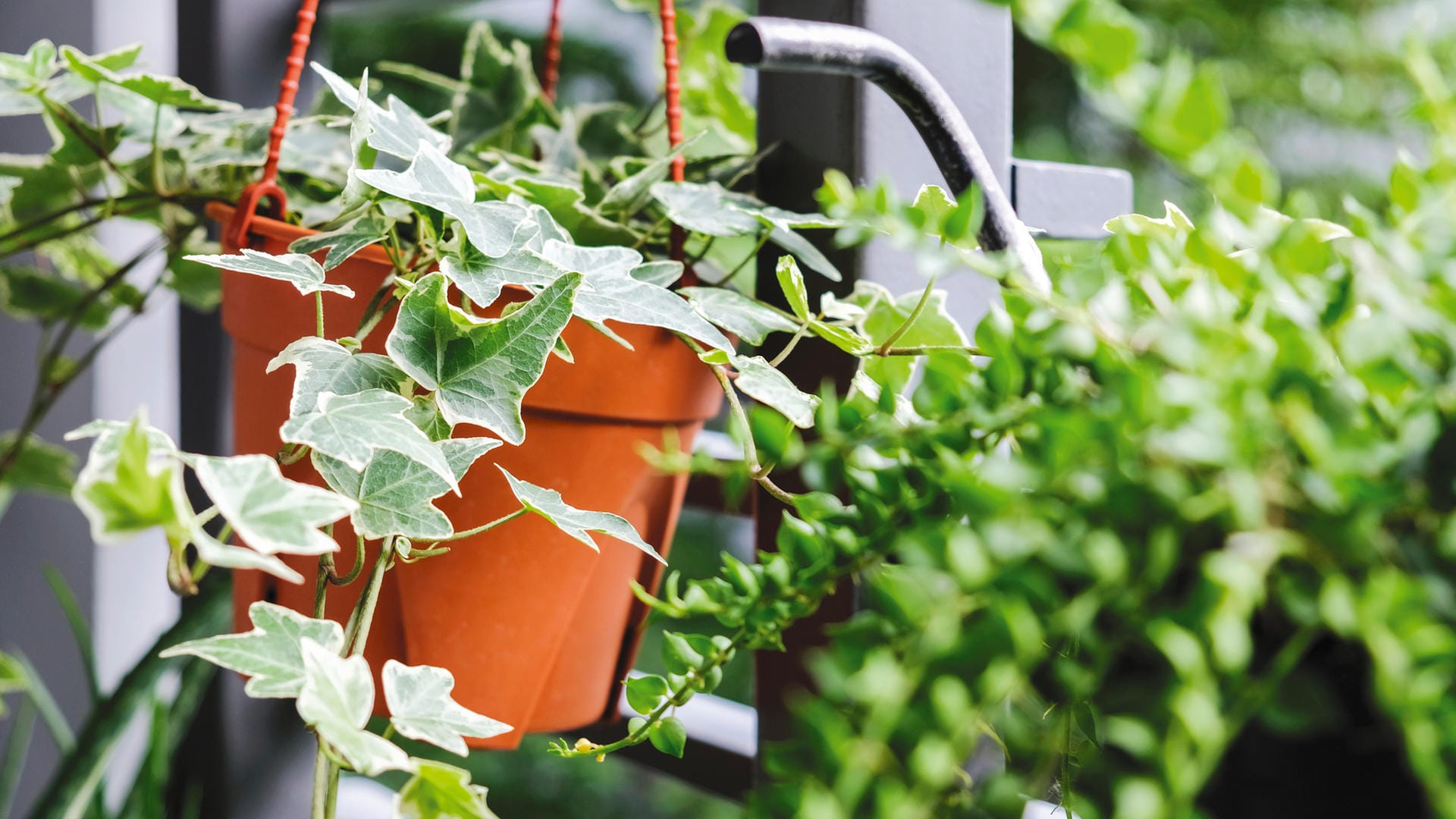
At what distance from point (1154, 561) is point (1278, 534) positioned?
0.9 inches

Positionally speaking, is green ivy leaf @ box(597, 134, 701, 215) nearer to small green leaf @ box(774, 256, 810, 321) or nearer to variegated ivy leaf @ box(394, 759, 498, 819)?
small green leaf @ box(774, 256, 810, 321)

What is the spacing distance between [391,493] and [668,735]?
0.13m

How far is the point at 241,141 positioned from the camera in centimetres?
52

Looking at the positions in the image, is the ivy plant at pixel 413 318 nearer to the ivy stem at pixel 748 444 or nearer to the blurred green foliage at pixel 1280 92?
the ivy stem at pixel 748 444

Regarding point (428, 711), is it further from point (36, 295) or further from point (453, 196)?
point (36, 295)

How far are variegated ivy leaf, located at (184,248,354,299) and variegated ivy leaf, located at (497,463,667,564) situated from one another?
0.09 metres

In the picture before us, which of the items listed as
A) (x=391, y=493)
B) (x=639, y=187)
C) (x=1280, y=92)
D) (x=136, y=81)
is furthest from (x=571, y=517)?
(x=1280, y=92)

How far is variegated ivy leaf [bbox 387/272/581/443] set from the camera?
0.34 m

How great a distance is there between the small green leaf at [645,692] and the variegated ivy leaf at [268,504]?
0.11m

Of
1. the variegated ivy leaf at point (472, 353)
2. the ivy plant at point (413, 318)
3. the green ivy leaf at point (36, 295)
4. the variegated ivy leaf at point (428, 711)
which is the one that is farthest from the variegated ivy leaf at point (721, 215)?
→ the green ivy leaf at point (36, 295)

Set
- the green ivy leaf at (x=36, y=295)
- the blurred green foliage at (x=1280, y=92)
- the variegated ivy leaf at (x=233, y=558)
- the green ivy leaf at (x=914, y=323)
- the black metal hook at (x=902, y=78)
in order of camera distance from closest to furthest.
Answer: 1. the variegated ivy leaf at (x=233, y=558)
2. the black metal hook at (x=902, y=78)
3. the green ivy leaf at (x=914, y=323)
4. the green ivy leaf at (x=36, y=295)
5. the blurred green foliage at (x=1280, y=92)

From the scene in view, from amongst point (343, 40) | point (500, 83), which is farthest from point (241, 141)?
point (343, 40)

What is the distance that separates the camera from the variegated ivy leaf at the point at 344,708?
275 mm

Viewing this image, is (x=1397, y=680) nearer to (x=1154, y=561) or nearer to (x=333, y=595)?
(x=1154, y=561)
